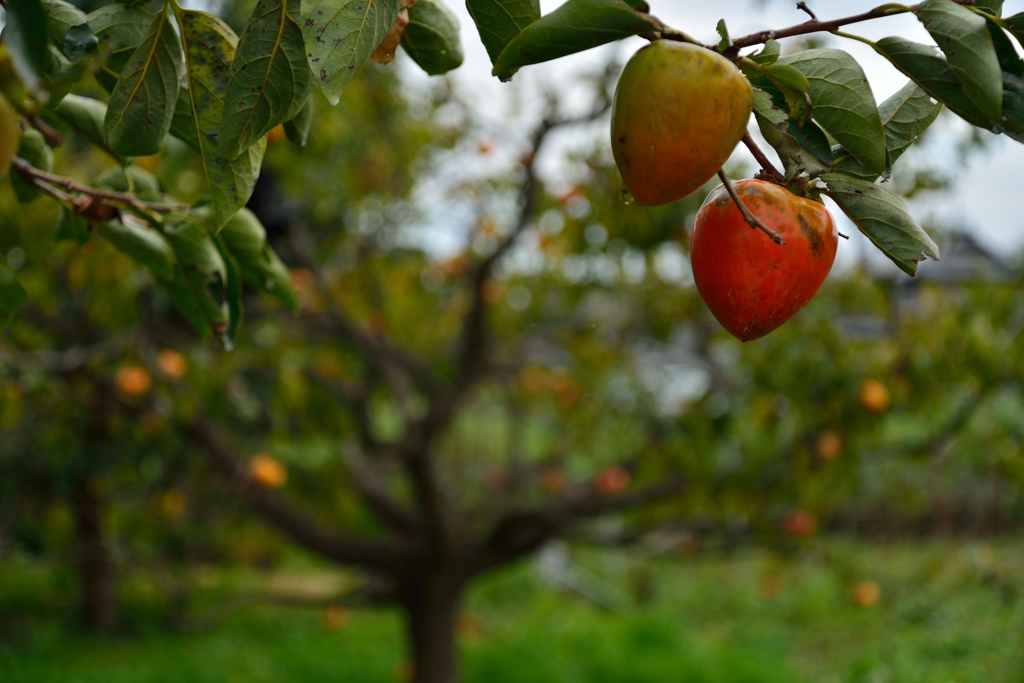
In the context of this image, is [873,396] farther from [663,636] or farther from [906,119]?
[663,636]

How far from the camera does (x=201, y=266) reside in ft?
2.69

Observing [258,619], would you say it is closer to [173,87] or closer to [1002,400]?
[1002,400]

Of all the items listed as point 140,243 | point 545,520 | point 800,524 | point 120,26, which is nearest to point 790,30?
point 120,26

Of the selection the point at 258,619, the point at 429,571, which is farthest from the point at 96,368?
the point at 258,619

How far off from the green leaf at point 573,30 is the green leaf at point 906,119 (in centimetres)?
20

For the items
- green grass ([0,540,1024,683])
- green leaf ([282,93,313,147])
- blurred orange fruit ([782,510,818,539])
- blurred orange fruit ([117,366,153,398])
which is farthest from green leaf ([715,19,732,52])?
green grass ([0,540,1024,683])

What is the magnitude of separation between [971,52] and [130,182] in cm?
73

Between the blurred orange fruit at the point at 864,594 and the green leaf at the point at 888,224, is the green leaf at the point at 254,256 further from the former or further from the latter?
the blurred orange fruit at the point at 864,594

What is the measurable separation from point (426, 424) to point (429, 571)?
0.53 meters

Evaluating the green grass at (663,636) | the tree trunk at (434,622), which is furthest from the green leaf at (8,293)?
the tree trunk at (434,622)

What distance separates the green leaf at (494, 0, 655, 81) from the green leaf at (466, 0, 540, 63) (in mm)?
49

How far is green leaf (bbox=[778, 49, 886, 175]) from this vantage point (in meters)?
0.53

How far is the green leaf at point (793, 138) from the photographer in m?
0.55

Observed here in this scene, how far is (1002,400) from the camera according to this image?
328 centimetres
